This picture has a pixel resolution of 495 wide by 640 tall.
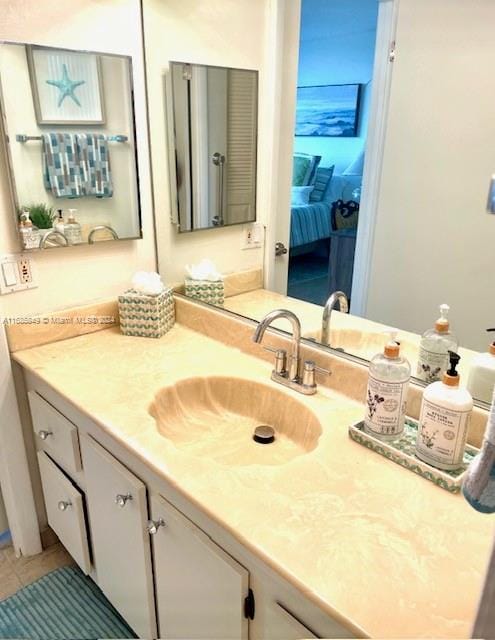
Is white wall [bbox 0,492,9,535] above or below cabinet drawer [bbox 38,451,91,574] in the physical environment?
below

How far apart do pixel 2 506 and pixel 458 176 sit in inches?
74.5

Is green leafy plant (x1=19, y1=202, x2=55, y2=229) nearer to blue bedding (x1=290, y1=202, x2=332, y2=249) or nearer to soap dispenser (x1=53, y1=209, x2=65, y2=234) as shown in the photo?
soap dispenser (x1=53, y1=209, x2=65, y2=234)

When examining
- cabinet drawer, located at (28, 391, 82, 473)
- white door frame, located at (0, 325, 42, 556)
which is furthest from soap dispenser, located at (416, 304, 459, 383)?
white door frame, located at (0, 325, 42, 556)

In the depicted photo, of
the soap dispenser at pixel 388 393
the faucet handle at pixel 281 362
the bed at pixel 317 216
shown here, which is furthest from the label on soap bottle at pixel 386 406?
the bed at pixel 317 216

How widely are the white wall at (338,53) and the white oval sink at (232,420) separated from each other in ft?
2.17

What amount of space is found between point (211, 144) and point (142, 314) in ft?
2.21

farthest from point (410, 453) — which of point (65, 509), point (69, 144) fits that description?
point (69, 144)

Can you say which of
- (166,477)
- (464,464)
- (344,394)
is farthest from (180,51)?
(464,464)

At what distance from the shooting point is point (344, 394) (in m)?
1.30

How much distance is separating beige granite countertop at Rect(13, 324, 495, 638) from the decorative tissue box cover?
16.3 inches

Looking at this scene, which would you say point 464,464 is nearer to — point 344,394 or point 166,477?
point 344,394

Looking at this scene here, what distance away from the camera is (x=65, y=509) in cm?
155

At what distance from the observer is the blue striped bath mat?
1.54 metres

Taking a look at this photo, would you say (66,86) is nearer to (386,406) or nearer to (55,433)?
(55,433)
